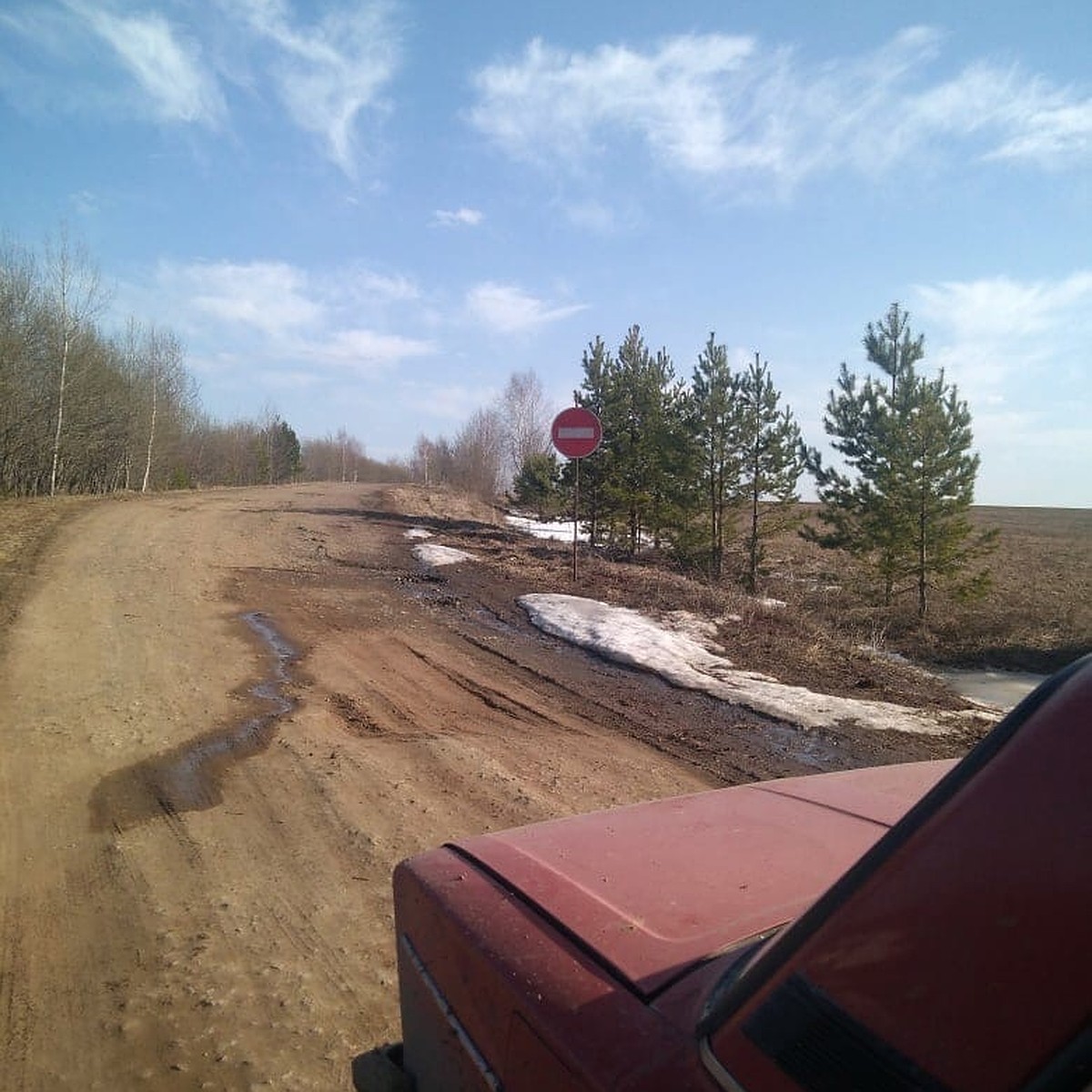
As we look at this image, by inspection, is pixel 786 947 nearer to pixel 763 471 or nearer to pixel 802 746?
pixel 802 746

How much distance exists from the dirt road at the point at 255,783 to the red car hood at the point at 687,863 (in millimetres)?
1369

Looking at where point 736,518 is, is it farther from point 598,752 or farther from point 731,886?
point 731,886

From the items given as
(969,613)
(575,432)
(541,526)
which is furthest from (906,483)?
(541,526)

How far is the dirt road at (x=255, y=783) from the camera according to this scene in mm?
2896

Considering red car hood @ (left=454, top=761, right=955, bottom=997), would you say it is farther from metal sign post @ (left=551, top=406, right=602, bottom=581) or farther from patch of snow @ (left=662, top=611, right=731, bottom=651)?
metal sign post @ (left=551, top=406, right=602, bottom=581)

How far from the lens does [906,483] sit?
1867cm

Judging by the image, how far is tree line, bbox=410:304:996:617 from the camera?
1856cm

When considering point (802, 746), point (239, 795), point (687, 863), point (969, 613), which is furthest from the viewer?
point (969, 613)

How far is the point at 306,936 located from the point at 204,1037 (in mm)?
649

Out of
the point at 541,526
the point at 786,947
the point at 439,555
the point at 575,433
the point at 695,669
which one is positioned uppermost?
the point at 575,433

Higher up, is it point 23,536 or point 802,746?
point 23,536

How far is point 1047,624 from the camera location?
1656 centimetres

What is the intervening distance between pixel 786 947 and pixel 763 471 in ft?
67.6

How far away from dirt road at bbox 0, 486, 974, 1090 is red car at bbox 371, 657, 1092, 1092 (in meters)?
1.36
